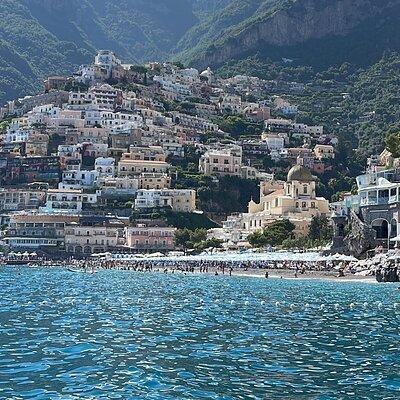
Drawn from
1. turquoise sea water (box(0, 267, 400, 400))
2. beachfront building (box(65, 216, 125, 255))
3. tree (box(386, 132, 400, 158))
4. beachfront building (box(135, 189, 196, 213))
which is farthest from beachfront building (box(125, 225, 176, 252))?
turquoise sea water (box(0, 267, 400, 400))

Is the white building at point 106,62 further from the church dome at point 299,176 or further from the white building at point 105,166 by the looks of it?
the church dome at point 299,176

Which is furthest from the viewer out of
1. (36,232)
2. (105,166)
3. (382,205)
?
(105,166)

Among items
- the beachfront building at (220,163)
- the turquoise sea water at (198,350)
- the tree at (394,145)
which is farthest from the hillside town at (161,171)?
the turquoise sea water at (198,350)

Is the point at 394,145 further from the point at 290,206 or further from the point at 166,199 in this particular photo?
the point at 166,199

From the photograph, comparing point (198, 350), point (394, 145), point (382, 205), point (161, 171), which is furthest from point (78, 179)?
point (198, 350)

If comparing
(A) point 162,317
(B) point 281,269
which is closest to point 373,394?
(A) point 162,317

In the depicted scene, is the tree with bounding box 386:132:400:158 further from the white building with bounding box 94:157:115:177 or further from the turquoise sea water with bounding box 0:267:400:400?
the turquoise sea water with bounding box 0:267:400:400

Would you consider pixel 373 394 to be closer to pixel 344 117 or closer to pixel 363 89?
pixel 344 117
